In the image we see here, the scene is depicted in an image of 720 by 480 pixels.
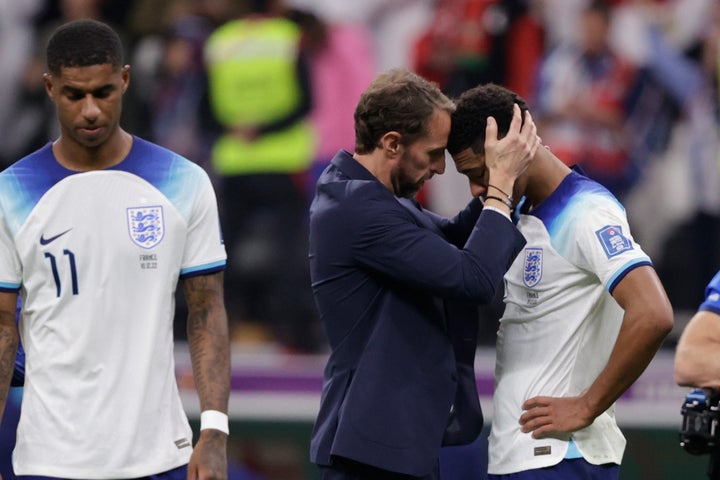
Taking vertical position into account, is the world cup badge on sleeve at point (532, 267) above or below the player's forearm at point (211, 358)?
above

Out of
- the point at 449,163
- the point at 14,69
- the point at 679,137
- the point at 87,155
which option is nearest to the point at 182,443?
the point at 87,155

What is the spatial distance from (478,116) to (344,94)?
461 cm

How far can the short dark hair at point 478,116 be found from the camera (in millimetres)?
3914

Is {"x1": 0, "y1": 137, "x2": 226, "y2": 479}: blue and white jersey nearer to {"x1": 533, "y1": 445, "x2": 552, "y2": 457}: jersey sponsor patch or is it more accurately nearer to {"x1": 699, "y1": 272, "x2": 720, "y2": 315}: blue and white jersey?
{"x1": 533, "y1": 445, "x2": 552, "y2": 457}: jersey sponsor patch

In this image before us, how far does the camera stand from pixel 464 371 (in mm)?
3990

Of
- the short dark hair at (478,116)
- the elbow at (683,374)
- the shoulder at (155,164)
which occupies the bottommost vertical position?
the elbow at (683,374)

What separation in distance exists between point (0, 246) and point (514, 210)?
4.68 ft

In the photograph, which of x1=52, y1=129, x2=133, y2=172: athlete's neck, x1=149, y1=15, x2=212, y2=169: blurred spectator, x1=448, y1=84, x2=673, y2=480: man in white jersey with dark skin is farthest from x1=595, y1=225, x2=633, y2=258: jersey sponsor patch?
x1=149, y1=15, x2=212, y2=169: blurred spectator

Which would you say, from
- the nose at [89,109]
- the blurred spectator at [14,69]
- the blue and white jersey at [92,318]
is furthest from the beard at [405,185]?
the blurred spectator at [14,69]

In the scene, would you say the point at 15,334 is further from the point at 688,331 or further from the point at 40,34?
the point at 40,34

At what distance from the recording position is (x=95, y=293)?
3662 mm

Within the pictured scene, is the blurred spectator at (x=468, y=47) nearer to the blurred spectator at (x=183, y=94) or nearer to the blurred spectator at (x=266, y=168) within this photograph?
the blurred spectator at (x=266, y=168)

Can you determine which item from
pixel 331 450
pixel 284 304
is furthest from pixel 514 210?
pixel 284 304

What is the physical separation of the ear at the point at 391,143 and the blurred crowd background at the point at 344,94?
434 centimetres
